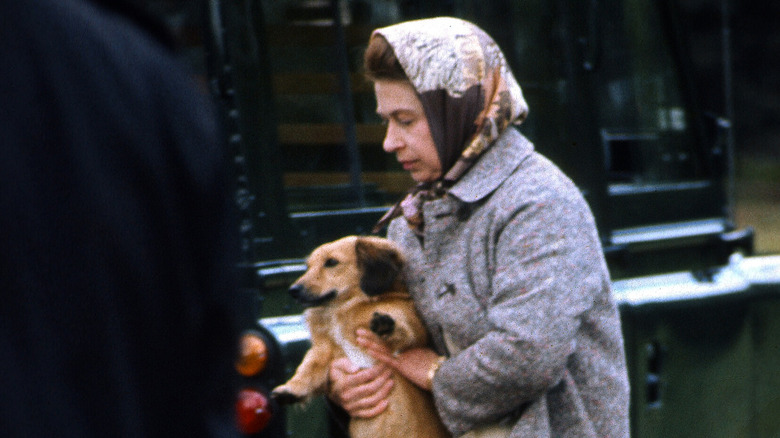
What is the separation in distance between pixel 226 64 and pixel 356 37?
1.33 feet

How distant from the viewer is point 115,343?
0.75 meters

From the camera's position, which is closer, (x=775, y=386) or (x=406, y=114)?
(x=406, y=114)

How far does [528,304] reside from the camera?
172 centimetres

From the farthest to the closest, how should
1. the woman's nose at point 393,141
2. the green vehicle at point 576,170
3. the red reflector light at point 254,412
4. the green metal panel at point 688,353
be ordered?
the green metal panel at point 688,353 < the green vehicle at point 576,170 < the red reflector light at point 254,412 < the woman's nose at point 393,141

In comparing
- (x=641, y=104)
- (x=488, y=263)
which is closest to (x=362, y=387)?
(x=488, y=263)

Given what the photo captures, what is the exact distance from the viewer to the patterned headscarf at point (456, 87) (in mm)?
1854

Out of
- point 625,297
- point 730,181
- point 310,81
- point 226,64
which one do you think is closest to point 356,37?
point 310,81

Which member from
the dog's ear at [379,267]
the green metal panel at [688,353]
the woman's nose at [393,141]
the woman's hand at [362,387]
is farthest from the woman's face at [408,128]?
the green metal panel at [688,353]

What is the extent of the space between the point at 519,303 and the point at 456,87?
413 mm

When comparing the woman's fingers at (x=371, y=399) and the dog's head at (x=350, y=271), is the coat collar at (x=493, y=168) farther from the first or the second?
the woman's fingers at (x=371, y=399)

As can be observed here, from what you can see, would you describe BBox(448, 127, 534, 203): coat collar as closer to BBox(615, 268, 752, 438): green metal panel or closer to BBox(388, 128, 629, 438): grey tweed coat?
BBox(388, 128, 629, 438): grey tweed coat

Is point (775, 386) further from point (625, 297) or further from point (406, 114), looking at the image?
point (406, 114)

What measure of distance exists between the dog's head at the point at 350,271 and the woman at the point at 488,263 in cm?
5

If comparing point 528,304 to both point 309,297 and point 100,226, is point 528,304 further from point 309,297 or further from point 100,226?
point 100,226
